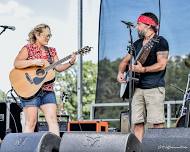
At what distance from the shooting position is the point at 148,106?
17.8ft

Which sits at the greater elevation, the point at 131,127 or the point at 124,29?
the point at 124,29

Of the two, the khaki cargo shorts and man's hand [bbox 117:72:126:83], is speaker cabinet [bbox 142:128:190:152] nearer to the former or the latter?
the khaki cargo shorts

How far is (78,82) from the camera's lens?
24.6 ft

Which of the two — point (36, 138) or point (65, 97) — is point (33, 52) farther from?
point (65, 97)

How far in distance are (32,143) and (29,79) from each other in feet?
5.63

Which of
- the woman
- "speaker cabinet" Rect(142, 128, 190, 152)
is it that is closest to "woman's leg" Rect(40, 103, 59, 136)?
the woman

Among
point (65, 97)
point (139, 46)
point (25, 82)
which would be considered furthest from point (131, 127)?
point (65, 97)

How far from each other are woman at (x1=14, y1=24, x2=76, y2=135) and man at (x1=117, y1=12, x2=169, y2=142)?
678mm

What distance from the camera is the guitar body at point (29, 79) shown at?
561cm

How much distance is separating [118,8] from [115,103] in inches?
44.3

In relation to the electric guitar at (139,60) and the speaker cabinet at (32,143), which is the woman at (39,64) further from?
the speaker cabinet at (32,143)

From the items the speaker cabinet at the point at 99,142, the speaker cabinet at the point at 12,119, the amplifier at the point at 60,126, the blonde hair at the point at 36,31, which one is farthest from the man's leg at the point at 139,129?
the speaker cabinet at the point at 12,119

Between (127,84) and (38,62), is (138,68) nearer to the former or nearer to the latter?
(127,84)

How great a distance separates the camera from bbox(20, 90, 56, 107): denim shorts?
18.0 ft
